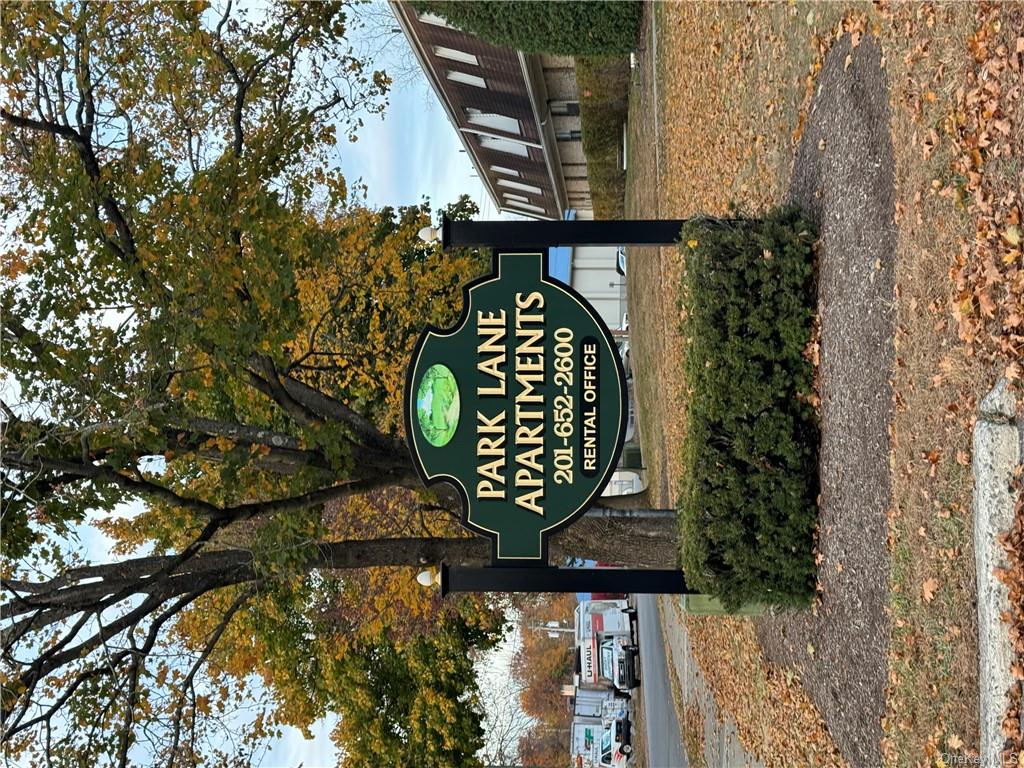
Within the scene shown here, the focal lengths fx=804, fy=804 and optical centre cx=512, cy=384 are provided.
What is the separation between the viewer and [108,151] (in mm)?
10289

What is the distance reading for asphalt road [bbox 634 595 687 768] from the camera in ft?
62.5

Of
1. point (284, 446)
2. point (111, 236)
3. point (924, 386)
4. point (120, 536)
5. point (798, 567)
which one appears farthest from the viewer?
point (120, 536)

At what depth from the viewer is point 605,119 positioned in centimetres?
2531

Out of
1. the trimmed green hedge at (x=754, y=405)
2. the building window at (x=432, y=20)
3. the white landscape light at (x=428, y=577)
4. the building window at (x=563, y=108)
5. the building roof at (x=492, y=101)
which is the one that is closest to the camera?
the trimmed green hedge at (x=754, y=405)

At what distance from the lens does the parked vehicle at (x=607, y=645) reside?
3412 centimetres

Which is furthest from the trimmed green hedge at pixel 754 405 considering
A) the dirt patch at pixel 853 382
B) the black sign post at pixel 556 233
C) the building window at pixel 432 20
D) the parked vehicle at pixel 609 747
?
the parked vehicle at pixel 609 747

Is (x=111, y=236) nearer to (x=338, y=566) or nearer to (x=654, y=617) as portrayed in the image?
(x=338, y=566)

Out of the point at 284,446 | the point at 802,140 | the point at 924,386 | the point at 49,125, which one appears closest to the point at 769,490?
the point at 924,386

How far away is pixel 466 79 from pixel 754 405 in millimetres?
25279

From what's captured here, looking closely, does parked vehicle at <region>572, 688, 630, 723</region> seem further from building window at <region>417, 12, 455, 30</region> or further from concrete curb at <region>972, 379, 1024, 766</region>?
concrete curb at <region>972, 379, 1024, 766</region>

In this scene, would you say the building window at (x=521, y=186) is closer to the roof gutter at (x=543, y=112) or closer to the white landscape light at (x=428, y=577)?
the roof gutter at (x=543, y=112)

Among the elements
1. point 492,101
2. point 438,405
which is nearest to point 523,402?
point 438,405

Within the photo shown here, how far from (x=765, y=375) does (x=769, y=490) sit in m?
0.91

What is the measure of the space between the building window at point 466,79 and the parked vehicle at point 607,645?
23.3m
